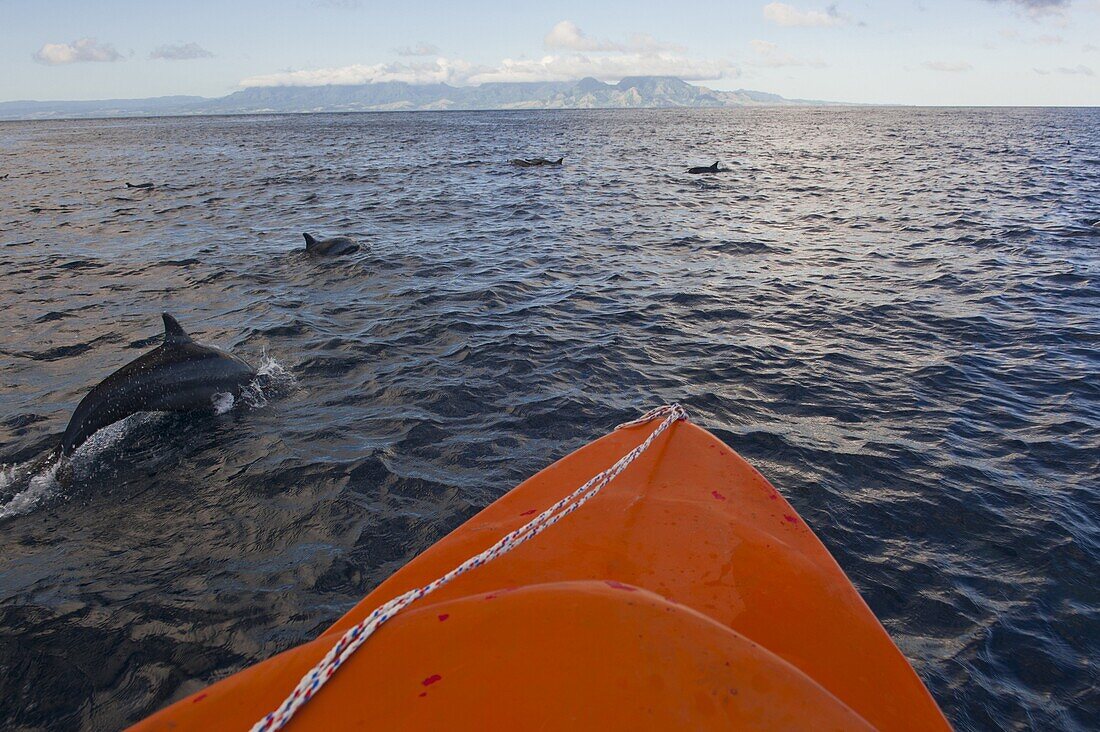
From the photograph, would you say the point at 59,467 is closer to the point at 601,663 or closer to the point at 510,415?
the point at 510,415

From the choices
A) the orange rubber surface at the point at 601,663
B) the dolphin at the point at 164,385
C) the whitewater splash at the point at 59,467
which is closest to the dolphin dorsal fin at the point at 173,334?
the dolphin at the point at 164,385

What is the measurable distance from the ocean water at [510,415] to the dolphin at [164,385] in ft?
0.92

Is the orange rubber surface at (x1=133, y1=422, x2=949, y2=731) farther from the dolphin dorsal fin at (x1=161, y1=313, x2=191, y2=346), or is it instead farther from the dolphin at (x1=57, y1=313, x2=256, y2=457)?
the dolphin dorsal fin at (x1=161, y1=313, x2=191, y2=346)

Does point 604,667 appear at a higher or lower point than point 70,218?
lower

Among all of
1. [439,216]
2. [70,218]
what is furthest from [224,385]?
[70,218]

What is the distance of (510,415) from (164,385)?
394 centimetres

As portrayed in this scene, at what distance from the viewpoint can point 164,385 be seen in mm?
6855

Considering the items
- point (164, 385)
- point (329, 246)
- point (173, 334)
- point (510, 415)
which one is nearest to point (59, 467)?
point (164, 385)

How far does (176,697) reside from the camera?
3.62 metres

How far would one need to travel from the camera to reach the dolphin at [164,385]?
20.3ft

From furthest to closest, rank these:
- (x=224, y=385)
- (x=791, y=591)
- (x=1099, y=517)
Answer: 1. (x=224, y=385)
2. (x=1099, y=517)
3. (x=791, y=591)

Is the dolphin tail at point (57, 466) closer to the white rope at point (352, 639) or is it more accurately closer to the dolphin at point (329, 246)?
the white rope at point (352, 639)

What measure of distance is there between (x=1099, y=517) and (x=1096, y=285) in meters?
9.49

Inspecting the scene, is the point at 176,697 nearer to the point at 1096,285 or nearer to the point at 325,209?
the point at 1096,285
